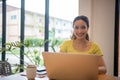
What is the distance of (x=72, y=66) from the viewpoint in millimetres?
1312

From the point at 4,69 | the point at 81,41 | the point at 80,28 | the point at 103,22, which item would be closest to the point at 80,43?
the point at 81,41

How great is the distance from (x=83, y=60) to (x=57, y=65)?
202 mm

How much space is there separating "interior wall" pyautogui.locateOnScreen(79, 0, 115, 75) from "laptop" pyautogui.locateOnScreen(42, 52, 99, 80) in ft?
7.88

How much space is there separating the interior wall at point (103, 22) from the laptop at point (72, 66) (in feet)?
7.88

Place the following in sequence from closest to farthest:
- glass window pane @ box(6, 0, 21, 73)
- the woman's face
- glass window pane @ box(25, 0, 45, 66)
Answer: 1. the woman's face
2. glass window pane @ box(25, 0, 45, 66)
3. glass window pane @ box(6, 0, 21, 73)

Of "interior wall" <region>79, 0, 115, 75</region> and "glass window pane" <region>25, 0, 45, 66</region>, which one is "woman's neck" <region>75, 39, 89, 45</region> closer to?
"interior wall" <region>79, 0, 115, 75</region>

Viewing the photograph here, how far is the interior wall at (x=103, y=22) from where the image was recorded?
11.9 ft

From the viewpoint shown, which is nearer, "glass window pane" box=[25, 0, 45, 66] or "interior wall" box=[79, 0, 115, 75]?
"interior wall" box=[79, 0, 115, 75]

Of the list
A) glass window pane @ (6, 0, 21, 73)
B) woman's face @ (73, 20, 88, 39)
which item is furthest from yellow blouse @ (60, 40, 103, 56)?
glass window pane @ (6, 0, 21, 73)

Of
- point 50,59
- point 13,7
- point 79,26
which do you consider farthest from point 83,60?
point 13,7

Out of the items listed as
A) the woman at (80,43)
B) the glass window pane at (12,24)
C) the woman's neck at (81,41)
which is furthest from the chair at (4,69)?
the glass window pane at (12,24)

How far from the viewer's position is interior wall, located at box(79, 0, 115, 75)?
3.63 metres

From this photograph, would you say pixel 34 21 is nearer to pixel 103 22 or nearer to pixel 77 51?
pixel 103 22

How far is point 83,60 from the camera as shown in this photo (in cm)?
128
